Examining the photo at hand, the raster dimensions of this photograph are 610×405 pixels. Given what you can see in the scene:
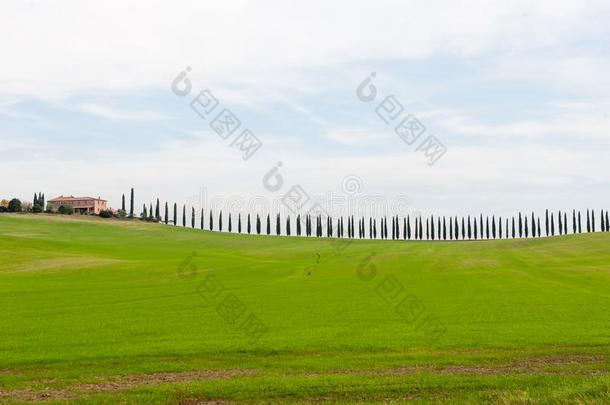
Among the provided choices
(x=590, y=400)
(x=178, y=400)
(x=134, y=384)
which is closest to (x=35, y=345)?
(x=134, y=384)

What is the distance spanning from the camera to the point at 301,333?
29984mm

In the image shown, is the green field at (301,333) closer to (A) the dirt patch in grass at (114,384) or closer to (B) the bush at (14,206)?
(A) the dirt patch in grass at (114,384)

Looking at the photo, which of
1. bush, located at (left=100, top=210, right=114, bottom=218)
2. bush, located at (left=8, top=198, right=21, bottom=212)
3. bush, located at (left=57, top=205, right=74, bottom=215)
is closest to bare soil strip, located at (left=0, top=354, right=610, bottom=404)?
bush, located at (left=100, top=210, right=114, bottom=218)

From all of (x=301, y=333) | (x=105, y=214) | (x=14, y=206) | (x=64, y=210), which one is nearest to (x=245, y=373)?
(x=301, y=333)

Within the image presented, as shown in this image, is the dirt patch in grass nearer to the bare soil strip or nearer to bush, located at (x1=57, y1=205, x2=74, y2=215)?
the bare soil strip

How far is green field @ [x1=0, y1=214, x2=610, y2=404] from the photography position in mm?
18734

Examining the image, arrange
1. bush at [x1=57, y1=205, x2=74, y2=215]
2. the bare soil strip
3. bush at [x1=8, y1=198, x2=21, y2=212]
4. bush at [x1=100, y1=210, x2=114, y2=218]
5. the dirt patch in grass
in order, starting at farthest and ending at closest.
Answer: bush at [x1=100, y1=210, x2=114, y2=218] → bush at [x1=57, y1=205, x2=74, y2=215] → bush at [x1=8, y1=198, x2=21, y2=212] → the bare soil strip → the dirt patch in grass

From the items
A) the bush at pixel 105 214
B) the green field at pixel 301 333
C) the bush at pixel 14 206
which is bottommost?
the green field at pixel 301 333

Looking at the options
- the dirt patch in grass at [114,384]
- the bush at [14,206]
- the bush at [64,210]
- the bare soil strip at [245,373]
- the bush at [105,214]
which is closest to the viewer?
the dirt patch in grass at [114,384]

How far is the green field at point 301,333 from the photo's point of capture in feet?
61.5

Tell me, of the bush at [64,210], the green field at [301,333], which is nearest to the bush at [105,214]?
the bush at [64,210]

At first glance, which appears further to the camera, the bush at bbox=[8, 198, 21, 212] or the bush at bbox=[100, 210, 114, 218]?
the bush at bbox=[100, 210, 114, 218]

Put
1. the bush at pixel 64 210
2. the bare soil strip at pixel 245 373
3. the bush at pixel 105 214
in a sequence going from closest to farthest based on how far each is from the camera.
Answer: the bare soil strip at pixel 245 373 → the bush at pixel 64 210 → the bush at pixel 105 214

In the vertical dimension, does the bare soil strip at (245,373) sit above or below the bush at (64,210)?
below
